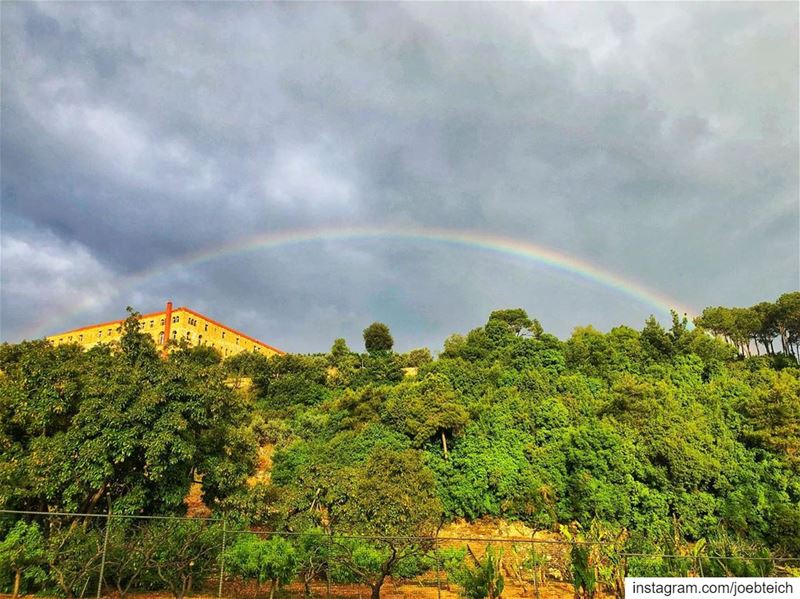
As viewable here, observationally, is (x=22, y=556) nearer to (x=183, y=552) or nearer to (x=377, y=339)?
(x=183, y=552)

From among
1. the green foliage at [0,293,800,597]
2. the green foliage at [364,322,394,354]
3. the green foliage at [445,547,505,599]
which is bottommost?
the green foliage at [445,547,505,599]

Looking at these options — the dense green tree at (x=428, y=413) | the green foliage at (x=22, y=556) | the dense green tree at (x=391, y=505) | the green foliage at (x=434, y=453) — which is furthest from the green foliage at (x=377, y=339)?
the green foliage at (x=22, y=556)

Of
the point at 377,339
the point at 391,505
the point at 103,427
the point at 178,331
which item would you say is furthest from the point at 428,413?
the point at 178,331

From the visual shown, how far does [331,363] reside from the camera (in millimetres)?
55062

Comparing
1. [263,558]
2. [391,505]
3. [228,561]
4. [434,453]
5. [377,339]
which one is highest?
[377,339]

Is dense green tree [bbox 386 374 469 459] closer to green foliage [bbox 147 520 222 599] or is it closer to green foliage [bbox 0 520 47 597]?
green foliage [bbox 147 520 222 599]

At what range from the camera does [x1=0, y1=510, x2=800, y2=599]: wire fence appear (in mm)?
11984

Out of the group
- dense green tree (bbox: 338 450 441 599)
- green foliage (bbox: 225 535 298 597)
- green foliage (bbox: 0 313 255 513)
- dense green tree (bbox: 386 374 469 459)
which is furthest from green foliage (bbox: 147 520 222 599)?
dense green tree (bbox: 386 374 469 459)

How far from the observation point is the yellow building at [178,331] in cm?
7206

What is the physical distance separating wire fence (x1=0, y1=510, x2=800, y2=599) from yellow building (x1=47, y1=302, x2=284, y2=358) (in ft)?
192

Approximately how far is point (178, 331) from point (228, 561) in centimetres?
6482

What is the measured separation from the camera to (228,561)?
12.8 m

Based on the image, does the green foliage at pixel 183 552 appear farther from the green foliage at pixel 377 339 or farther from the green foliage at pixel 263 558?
the green foliage at pixel 377 339

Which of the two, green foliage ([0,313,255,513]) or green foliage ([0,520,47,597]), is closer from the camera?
green foliage ([0,520,47,597])
